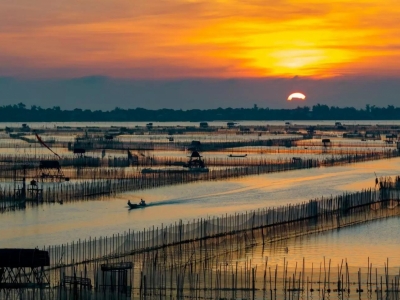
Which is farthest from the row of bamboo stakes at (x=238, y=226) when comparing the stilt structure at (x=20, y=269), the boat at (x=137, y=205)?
the boat at (x=137, y=205)

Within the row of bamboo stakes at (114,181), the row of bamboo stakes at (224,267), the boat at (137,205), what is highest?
the row of bamboo stakes at (114,181)

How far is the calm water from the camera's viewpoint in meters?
29.0

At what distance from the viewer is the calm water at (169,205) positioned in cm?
2902

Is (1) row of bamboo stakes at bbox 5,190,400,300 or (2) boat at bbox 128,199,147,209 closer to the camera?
(1) row of bamboo stakes at bbox 5,190,400,300

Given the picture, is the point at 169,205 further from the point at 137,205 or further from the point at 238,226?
the point at 238,226

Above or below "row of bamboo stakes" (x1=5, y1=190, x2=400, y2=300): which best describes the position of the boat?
above

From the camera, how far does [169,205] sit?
3541 centimetres

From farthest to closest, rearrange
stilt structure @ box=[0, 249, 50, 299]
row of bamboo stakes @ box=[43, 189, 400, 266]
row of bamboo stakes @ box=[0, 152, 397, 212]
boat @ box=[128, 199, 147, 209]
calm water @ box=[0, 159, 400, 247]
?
row of bamboo stakes @ box=[0, 152, 397, 212] → boat @ box=[128, 199, 147, 209] → calm water @ box=[0, 159, 400, 247] → row of bamboo stakes @ box=[43, 189, 400, 266] → stilt structure @ box=[0, 249, 50, 299]

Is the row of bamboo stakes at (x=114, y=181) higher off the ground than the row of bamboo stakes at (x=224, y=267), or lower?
higher

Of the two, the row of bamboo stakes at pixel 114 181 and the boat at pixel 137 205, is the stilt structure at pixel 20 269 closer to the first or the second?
the row of bamboo stakes at pixel 114 181

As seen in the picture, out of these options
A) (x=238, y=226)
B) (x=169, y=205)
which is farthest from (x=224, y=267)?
(x=169, y=205)

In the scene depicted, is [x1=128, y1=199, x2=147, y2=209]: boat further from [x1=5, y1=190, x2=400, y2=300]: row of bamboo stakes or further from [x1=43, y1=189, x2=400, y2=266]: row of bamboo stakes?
[x1=5, y1=190, x2=400, y2=300]: row of bamboo stakes

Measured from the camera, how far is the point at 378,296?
18.1m

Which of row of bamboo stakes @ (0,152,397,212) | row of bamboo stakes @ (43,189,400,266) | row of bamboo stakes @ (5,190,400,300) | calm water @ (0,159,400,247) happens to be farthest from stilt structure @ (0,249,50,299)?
row of bamboo stakes @ (0,152,397,212)
